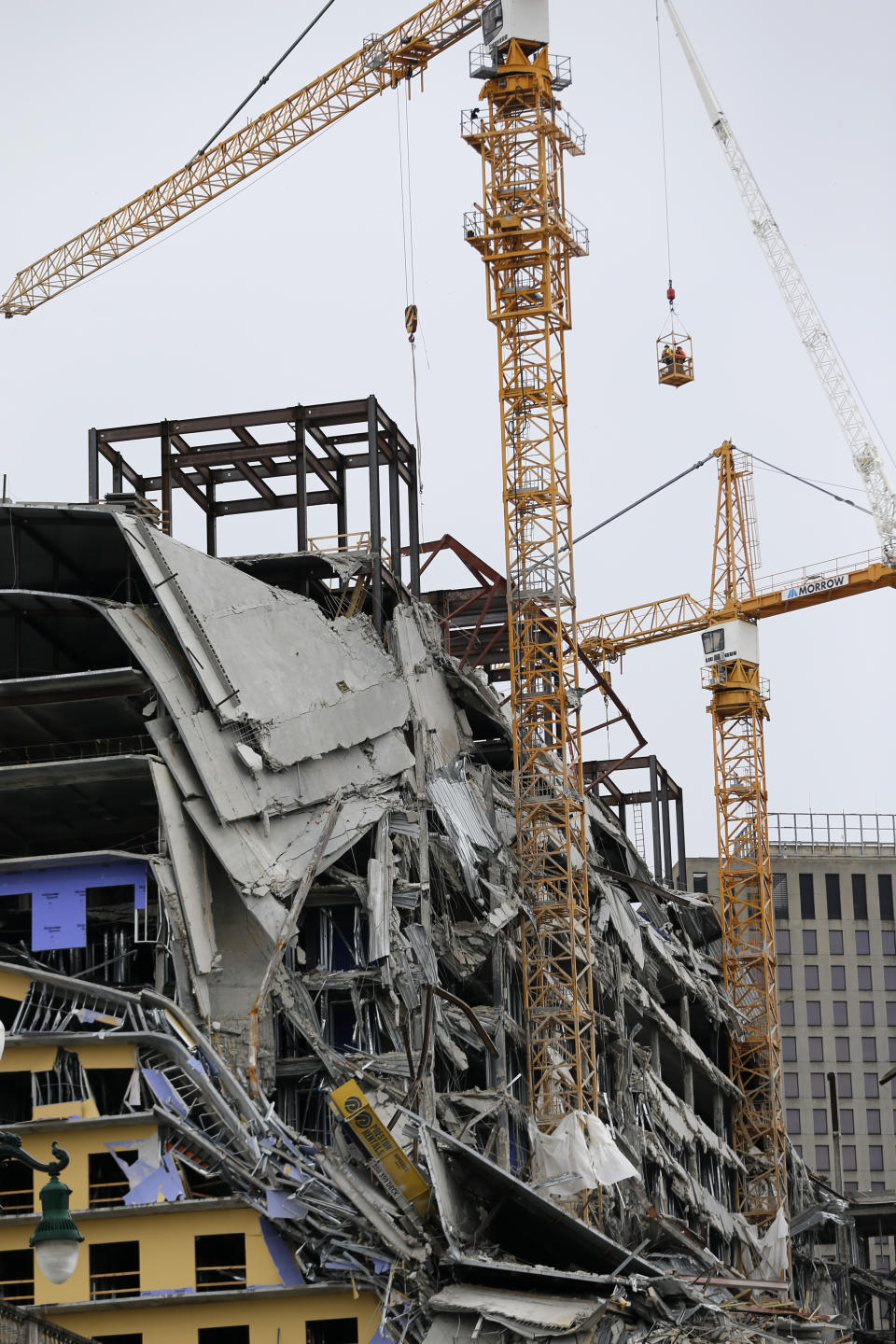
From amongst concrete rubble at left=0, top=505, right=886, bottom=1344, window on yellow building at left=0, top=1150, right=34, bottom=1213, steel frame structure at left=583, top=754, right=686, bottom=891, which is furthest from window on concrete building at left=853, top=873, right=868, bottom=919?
window on yellow building at left=0, top=1150, right=34, bottom=1213

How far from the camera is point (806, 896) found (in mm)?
140750

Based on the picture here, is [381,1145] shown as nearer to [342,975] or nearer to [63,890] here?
[342,975]

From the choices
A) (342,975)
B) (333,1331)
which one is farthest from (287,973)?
(333,1331)

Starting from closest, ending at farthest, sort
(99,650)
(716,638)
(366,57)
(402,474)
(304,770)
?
(304,770) → (99,650) → (402,474) → (366,57) → (716,638)

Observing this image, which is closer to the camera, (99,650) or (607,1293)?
(607,1293)

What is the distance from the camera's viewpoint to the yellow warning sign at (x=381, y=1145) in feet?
162

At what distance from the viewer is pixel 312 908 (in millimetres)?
59625

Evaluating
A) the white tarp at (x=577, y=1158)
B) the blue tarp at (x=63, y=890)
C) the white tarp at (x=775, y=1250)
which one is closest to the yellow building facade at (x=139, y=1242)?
the blue tarp at (x=63, y=890)

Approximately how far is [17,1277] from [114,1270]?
2381 mm

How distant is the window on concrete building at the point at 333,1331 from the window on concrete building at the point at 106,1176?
5613mm

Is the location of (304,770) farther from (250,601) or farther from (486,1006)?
(486,1006)

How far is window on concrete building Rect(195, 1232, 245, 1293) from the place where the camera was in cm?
4941

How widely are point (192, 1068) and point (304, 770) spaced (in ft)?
34.5

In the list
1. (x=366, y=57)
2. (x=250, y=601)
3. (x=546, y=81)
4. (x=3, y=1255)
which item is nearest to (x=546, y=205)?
(x=546, y=81)
